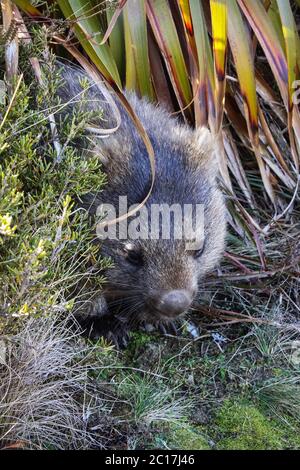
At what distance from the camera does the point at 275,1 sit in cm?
430

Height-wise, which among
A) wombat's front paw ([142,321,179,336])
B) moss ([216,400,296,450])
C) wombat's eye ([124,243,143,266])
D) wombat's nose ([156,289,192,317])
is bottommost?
moss ([216,400,296,450])

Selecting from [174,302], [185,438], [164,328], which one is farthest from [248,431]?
[164,328]

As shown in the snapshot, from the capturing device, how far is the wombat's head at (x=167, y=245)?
127 inches

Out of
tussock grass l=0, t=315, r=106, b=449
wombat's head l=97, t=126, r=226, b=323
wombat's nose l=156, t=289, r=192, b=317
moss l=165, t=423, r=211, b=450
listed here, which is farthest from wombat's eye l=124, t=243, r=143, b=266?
moss l=165, t=423, r=211, b=450

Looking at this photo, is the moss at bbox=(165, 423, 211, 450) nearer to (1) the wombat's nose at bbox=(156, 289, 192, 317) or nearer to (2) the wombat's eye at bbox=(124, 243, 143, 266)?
(1) the wombat's nose at bbox=(156, 289, 192, 317)

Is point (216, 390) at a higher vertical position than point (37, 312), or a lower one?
lower

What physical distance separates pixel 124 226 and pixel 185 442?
36.2 inches

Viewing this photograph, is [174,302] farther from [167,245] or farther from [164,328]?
[164,328]

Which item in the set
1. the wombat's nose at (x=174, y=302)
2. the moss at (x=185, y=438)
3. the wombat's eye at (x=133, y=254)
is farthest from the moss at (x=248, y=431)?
the wombat's eye at (x=133, y=254)

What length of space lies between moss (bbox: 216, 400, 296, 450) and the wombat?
474mm

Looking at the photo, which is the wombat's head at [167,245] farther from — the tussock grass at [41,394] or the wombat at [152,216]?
the tussock grass at [41,394]

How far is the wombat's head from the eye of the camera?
3.24 m

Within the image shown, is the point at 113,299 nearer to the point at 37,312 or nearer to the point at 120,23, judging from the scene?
the point at 37,312
